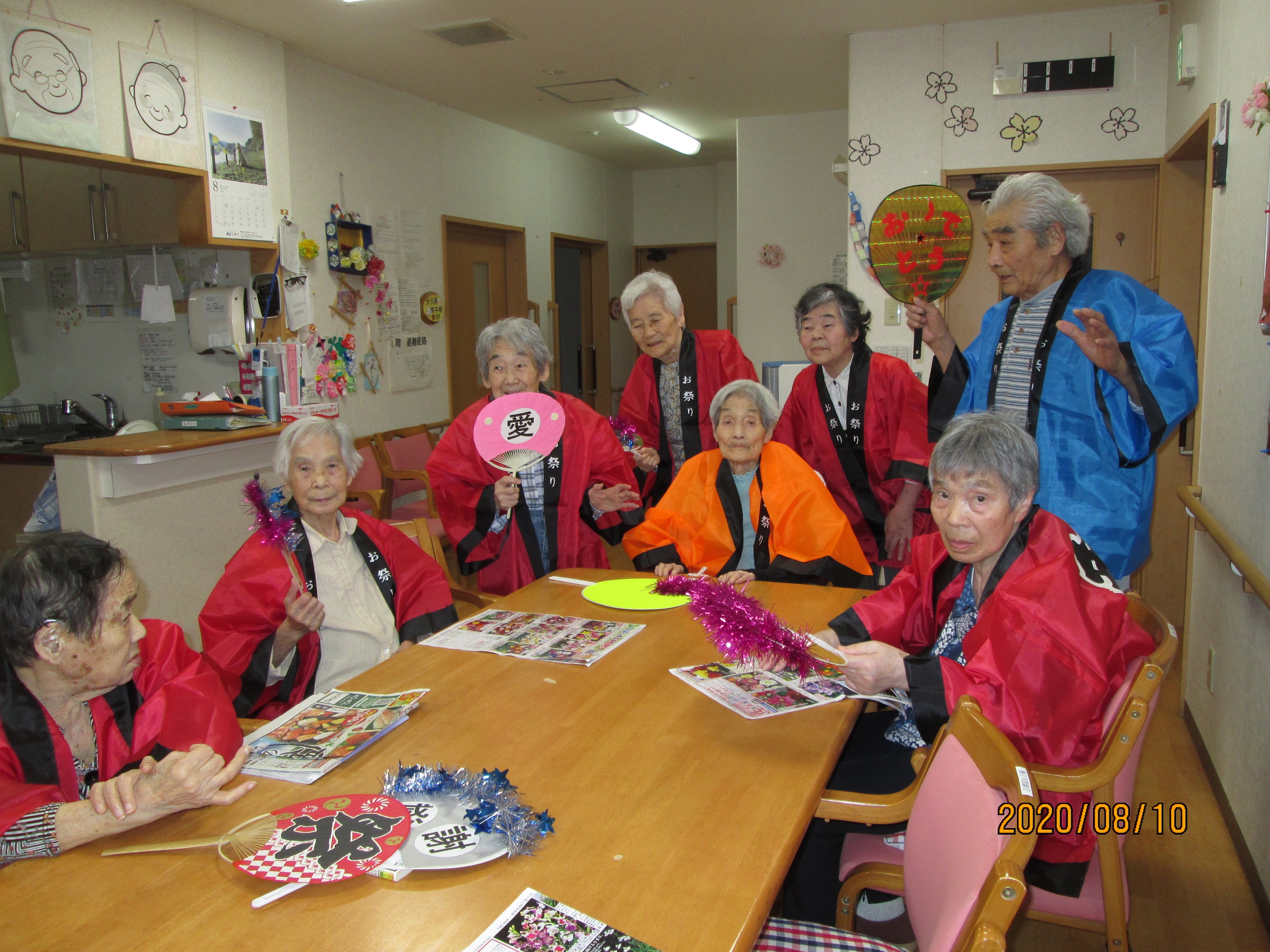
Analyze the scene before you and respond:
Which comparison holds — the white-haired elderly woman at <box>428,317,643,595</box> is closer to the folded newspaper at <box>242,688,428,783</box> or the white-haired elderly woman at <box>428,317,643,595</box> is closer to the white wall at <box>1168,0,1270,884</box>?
the folded newspaper at <box>242,688,428,783</box>

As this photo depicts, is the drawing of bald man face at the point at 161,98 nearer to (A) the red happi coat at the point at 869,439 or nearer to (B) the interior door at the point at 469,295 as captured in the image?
(B) the interior door at the point at 469,295

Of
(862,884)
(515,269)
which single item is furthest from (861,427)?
(515,269)

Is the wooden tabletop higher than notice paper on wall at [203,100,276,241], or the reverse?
notice paper on wall at [203,100,276,241]

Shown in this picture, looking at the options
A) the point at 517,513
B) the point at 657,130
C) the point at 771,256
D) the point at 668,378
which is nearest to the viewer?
the point at 517,513

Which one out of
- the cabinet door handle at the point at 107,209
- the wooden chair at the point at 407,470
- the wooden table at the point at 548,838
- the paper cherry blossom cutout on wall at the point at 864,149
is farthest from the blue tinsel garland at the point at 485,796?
the paper cherry blossom cutout on wall at the point at 864,149

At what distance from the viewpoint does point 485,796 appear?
1198 millimetres

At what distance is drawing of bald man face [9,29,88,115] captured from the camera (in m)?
3.16

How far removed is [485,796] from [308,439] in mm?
1211

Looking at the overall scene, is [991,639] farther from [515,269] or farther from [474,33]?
[515,269]

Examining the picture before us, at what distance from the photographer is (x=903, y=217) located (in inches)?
119

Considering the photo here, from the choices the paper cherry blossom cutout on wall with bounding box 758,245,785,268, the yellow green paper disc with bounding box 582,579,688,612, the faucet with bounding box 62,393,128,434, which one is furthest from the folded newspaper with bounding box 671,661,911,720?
the paper cherry blossom cutout on wall with bounding box 758,245,785,268

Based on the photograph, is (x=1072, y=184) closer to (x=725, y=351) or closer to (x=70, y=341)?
(x=725, y=351)

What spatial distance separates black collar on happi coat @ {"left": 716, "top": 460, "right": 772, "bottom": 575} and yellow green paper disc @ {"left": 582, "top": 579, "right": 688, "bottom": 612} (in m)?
0.38

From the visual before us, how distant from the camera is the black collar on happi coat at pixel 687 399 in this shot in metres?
3.31
